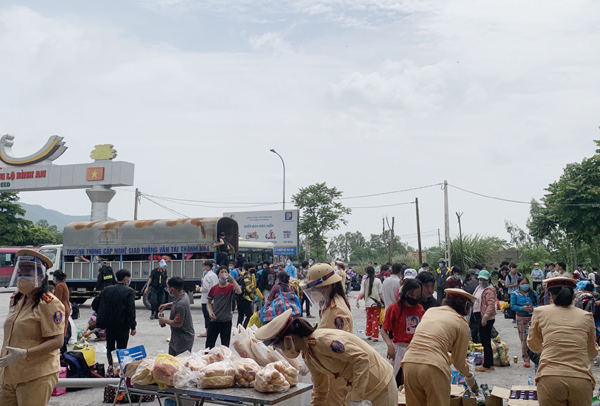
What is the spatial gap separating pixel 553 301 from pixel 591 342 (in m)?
0.44

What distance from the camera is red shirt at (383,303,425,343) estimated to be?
612cm

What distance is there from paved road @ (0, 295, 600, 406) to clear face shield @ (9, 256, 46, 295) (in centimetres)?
174

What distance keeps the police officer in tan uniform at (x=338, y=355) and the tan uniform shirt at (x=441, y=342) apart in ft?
1.54

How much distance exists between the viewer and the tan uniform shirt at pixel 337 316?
5160 mm

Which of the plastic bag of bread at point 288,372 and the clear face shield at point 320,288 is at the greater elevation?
the clear face shield at point 320,288

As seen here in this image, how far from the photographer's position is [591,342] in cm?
472

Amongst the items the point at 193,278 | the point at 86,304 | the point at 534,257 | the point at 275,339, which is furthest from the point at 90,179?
the point at 275,339

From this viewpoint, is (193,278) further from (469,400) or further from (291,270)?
(469,400)

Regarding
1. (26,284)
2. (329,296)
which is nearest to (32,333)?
(26,284)

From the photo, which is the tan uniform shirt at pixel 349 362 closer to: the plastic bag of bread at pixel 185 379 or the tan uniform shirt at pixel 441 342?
the tan uniform shirt at pixel 441 342

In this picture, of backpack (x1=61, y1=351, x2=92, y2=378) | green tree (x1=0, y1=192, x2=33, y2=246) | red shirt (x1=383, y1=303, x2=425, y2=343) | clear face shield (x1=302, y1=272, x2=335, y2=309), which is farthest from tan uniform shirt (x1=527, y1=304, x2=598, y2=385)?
green tree (x1=0, y1=192, x2=33, y2=246)

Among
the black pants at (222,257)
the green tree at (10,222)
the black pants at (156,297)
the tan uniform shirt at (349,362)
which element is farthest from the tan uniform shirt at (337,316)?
the green tree at (10,222)

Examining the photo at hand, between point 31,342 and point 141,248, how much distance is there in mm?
16943

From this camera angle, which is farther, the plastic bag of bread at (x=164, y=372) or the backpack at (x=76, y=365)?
the backpack at (x=76, y=365)
